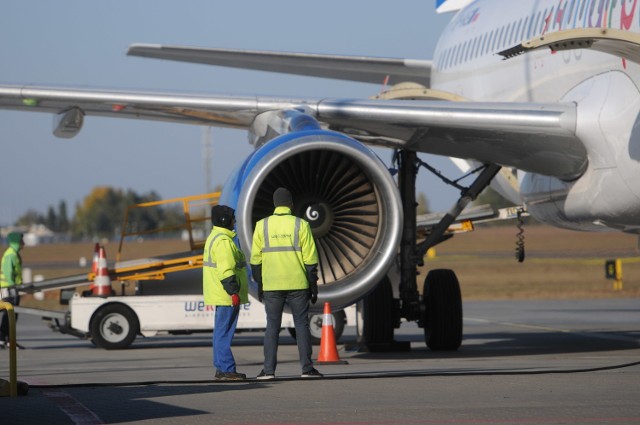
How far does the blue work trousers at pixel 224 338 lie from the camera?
1149 centimetres

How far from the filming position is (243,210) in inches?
490

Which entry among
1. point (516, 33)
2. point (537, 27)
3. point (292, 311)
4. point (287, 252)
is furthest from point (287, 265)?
point (516, 33)

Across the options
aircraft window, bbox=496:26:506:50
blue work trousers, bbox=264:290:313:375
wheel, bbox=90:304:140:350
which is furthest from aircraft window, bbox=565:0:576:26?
wheel, bbox=90:304:140:350

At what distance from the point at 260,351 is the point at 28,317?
533 inches

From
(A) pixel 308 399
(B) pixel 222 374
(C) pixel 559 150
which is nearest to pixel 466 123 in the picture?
(C) pixel 559 150

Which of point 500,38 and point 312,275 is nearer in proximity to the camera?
point 312,275

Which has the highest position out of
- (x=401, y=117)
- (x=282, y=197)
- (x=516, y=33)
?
(x=516, y=33)

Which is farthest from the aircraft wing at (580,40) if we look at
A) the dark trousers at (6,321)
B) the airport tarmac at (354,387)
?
the dark trousers at (6,321)

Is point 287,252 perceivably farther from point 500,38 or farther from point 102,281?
point 102,281

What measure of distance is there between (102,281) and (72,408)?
903cm

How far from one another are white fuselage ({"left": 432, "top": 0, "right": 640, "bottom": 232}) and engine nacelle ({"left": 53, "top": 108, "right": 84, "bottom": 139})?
4.65m

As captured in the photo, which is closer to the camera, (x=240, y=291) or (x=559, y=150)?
(x=240, y=291)

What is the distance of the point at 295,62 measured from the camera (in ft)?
59.1

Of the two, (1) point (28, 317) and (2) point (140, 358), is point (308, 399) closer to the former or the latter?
(2) point (140, 358)
